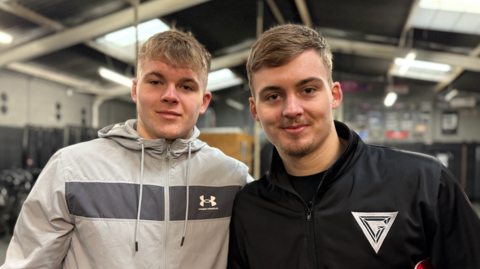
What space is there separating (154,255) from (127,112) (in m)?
6.36

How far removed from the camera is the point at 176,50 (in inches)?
48.7

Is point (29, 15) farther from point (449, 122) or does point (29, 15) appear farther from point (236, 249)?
point (449, 122)

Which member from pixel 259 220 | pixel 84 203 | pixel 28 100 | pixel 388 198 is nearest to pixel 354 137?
pixel 388 198

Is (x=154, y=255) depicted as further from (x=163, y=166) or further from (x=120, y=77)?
(x=120, y=77)

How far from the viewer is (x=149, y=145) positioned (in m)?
1.24

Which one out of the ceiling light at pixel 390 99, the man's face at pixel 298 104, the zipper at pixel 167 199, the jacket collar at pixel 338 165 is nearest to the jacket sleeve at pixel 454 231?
the jacket collar at pixel 338 165

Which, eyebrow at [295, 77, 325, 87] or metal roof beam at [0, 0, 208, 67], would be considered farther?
metal roof beam at [0, 0, 208, 67]

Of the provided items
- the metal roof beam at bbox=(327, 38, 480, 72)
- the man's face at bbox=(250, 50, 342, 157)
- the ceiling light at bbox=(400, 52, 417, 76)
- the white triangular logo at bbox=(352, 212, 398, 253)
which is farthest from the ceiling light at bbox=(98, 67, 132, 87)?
the white triangular logo at bbox=(352, 212, 398, 253)

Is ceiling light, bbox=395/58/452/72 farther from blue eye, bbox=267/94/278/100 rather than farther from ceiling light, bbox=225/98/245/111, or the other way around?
blue eye, bbox=267/94/278/100

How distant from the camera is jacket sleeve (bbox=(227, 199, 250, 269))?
1.25 metres

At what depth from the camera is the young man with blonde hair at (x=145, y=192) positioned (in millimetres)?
1093

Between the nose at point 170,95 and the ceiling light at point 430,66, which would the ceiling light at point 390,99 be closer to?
the ceiling light at point 430,66

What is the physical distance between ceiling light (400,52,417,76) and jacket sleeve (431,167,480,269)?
4.68 m

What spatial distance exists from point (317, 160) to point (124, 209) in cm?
71
